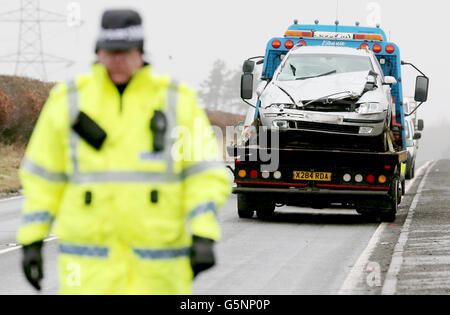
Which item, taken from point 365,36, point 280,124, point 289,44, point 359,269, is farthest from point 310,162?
point 359,269

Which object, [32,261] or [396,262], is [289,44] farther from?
[32,261]

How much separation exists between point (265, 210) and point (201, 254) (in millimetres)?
13637

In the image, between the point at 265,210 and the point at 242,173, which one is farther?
the point at 265,210

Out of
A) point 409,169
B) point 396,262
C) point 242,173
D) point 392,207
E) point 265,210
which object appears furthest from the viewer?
point 409,169

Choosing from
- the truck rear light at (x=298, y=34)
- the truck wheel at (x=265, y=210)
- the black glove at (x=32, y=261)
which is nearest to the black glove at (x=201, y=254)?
the black glove at (x=32, y=261)

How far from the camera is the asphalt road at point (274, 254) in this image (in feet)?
32.4

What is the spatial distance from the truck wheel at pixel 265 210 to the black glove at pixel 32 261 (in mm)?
13100

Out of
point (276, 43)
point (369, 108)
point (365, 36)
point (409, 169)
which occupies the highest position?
point (365, 36)

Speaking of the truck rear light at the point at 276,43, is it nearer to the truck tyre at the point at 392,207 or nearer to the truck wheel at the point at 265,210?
the truck wheel at the point at 265,210

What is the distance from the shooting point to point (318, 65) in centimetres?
1695

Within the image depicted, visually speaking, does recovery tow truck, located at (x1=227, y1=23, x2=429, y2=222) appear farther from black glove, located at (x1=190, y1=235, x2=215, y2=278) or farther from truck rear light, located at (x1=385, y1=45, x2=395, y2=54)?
black glove, located at (x1=190, y1=235, x2=215, y2=278)

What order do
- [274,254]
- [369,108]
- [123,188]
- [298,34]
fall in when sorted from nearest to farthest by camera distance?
1. [123,188]
2. [274,254]
3. [369,108]
4. [298,34]
